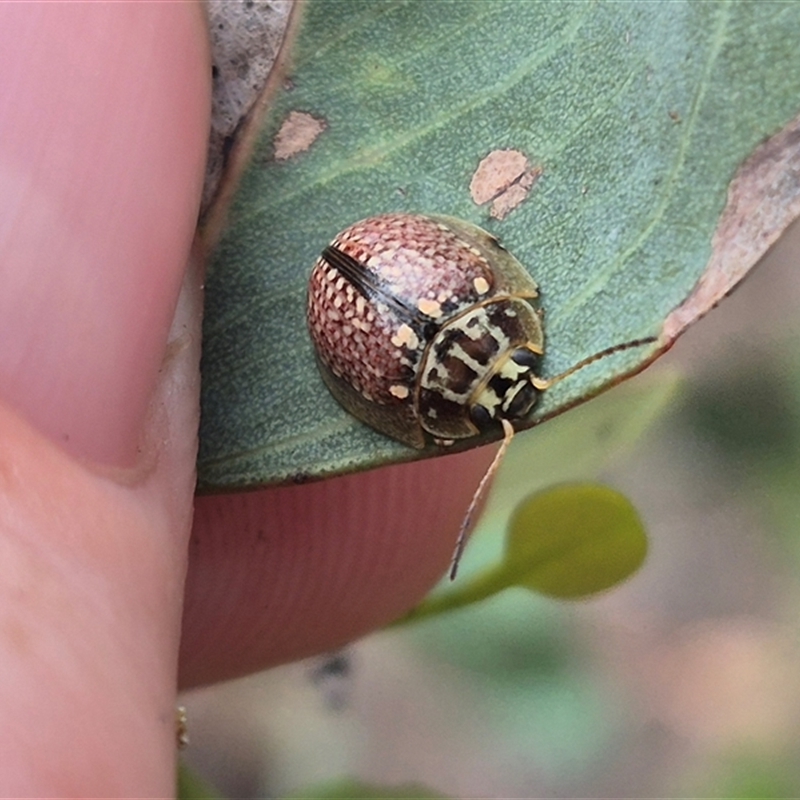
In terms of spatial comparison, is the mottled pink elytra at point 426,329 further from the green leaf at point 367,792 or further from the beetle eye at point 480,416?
the green leaf at point 367,792

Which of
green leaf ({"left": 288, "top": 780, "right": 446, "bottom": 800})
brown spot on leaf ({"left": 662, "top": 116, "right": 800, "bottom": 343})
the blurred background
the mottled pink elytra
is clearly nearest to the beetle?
the mottled pink elytra

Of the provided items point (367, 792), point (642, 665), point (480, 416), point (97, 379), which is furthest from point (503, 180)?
point (642, 665)

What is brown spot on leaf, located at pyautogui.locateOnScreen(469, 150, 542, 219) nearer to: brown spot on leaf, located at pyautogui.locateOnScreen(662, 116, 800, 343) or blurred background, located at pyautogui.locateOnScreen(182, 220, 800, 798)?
brown spot on leaf, located at pyautogui.locateOnScreen(662, 116, 800, 343)

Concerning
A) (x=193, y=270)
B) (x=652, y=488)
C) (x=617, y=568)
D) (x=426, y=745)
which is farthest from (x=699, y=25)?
(x=426, y=745)

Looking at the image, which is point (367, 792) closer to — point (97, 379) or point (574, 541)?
point (574, 541)

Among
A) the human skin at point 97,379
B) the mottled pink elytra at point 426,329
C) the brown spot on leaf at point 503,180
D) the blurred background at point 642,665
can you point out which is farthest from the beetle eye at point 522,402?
the blurred background at point 642,665

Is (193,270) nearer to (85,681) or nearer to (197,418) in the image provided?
(197,418)
